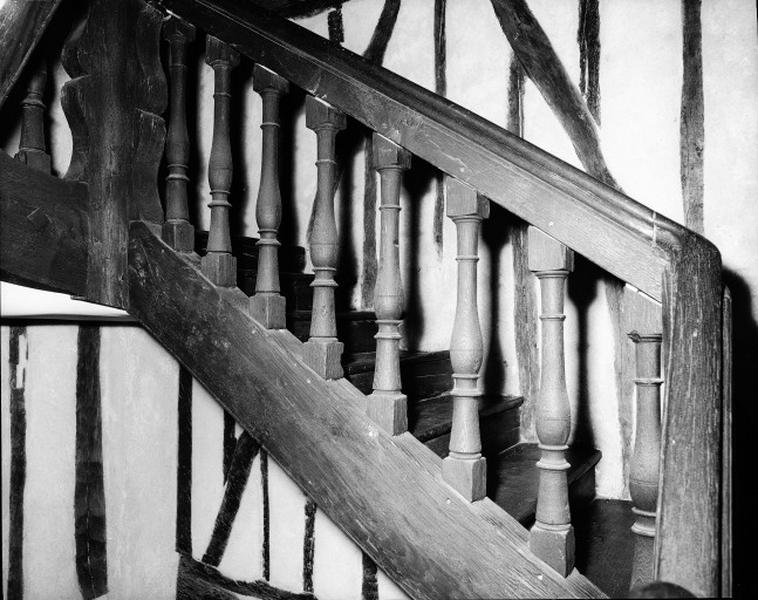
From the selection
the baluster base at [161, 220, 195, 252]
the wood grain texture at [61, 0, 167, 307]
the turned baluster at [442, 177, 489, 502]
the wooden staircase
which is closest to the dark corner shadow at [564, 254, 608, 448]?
the wooden staircase

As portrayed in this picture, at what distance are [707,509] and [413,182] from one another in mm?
2024

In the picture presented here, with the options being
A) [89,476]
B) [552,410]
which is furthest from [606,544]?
[89,476]

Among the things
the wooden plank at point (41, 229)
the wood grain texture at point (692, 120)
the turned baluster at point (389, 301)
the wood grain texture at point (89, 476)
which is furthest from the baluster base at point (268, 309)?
the wood grain texture at point (89, 476)

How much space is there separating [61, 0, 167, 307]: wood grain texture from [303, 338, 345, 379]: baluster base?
65 cm

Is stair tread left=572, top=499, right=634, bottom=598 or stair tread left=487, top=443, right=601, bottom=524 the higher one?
stair tread left=487, top=443, right=601, bottom=524

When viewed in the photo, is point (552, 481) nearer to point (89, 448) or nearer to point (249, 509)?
point (249, 509)

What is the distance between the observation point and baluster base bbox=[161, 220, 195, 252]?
5.31ft

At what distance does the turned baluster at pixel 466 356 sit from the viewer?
4.07ft

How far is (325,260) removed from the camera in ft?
4.61

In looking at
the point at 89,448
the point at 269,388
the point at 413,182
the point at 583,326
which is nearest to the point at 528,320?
the point at 583,326

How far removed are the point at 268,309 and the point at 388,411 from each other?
41cm

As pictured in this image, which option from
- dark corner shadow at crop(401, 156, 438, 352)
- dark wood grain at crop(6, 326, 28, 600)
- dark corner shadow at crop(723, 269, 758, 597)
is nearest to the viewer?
dark corner shadow at crop(723, 269, 758, 597)

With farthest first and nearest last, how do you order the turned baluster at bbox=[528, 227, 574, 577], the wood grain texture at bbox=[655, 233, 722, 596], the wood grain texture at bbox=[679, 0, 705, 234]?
the wood grain texture at bbox=[679, 0, 705, 234] < the turned baluster at bbox=[528, 227, 574, 577] < the wood grain texture at bbox=[655, 233, 722, 596]

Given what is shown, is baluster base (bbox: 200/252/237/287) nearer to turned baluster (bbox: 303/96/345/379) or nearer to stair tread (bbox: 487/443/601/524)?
turned baluster (bbox: 303/96/345/379)
